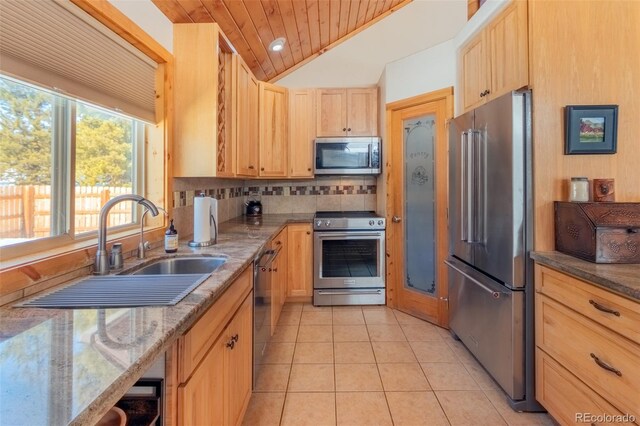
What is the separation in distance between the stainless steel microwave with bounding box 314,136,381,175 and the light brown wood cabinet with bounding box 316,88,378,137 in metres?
0.18

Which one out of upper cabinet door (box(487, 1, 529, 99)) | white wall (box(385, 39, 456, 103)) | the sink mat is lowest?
the sink mat

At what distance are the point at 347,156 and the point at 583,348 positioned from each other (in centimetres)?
257

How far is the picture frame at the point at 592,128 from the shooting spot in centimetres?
168

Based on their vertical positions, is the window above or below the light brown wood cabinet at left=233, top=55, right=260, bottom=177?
below

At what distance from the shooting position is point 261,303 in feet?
6.63

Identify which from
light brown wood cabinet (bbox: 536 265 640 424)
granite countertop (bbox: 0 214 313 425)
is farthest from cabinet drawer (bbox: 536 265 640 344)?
granite countertop (bbox: 0 214 313 425)

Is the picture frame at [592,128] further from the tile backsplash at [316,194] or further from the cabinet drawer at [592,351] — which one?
the tile backsplash at [316,194]

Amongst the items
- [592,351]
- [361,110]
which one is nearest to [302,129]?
[361,110]

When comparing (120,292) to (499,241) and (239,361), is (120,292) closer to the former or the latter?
(239,361)

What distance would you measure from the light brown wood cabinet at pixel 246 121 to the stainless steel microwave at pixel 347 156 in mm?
711

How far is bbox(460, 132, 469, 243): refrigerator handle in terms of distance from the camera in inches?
86.4

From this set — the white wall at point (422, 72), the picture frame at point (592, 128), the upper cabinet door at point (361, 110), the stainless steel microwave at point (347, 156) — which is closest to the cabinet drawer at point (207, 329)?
the picture frame at point (592, 128)

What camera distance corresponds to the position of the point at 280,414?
1.74m

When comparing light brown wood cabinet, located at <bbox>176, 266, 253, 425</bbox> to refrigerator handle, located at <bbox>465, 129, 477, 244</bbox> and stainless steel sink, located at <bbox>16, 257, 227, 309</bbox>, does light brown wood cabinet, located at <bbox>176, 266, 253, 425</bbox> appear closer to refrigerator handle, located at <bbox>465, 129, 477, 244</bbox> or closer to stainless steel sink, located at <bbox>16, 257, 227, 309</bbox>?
stainless steel sink, located at <bbox>16, 257, 227, 309</bbox>
